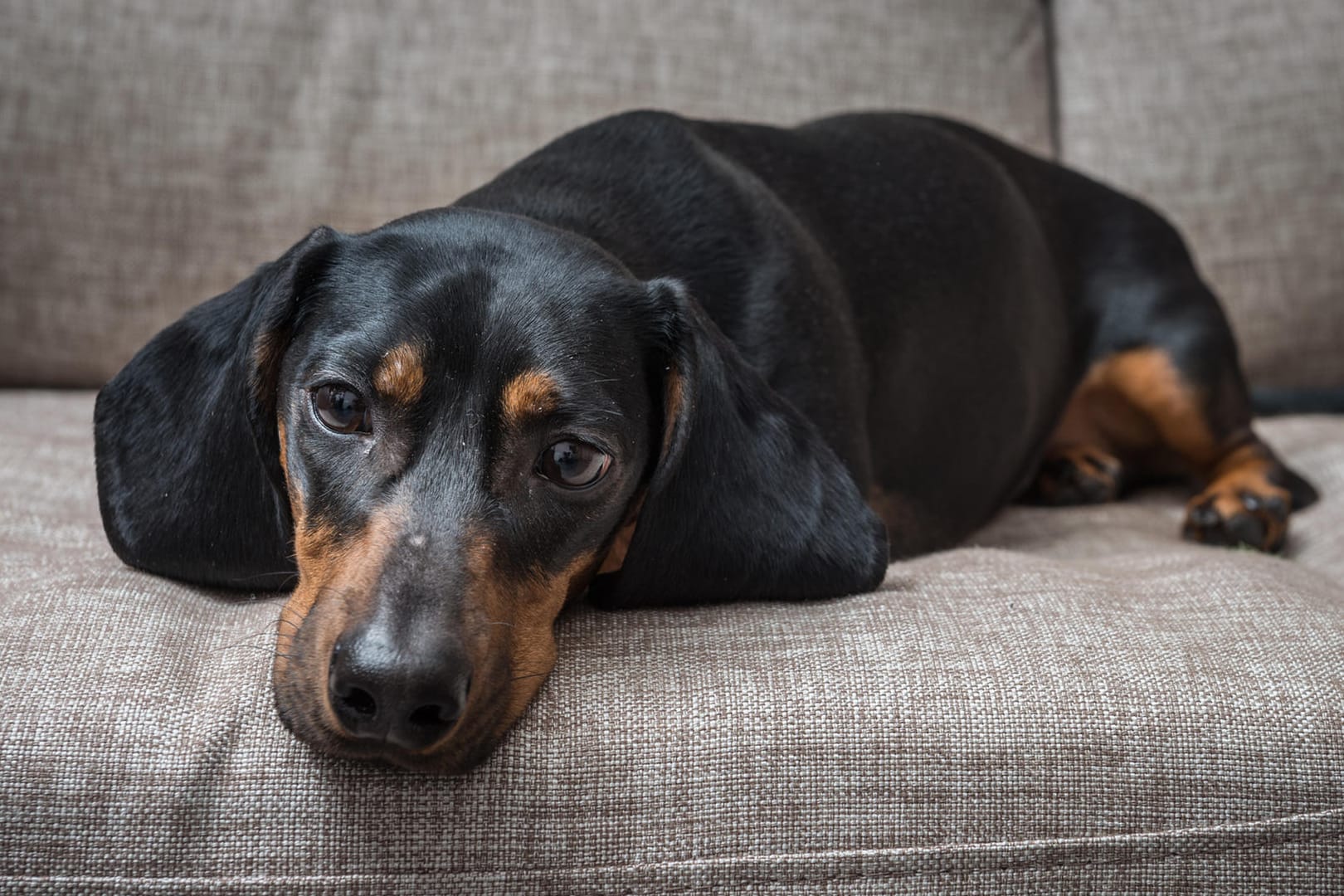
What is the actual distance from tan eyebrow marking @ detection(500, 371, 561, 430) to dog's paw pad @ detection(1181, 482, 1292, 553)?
1.94 metres

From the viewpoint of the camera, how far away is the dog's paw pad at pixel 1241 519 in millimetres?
3191

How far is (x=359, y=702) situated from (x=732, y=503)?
30.0 inches

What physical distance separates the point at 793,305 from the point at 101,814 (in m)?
1.50

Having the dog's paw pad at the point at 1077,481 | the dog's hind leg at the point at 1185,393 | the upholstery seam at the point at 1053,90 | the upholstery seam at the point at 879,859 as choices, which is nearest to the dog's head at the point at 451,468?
the upholstery seam at the point at 879,859

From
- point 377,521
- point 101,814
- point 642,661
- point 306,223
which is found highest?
point 377,521

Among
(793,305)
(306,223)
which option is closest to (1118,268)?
(793,305)

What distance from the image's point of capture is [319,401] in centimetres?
201

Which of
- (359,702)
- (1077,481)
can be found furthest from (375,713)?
(1077,481)

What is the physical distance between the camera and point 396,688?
1.61 meters

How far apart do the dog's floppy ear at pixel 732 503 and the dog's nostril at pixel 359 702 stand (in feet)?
1.95

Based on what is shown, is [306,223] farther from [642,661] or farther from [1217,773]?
[1217,773]

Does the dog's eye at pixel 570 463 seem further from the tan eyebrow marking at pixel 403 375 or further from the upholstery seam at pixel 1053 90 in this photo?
the upholstery seam at pixel 1053 90

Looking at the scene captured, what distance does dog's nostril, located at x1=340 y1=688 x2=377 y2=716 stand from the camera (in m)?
1.64

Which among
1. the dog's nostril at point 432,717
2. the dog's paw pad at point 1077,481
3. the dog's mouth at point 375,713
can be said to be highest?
the dog's nostril at point 432,717
